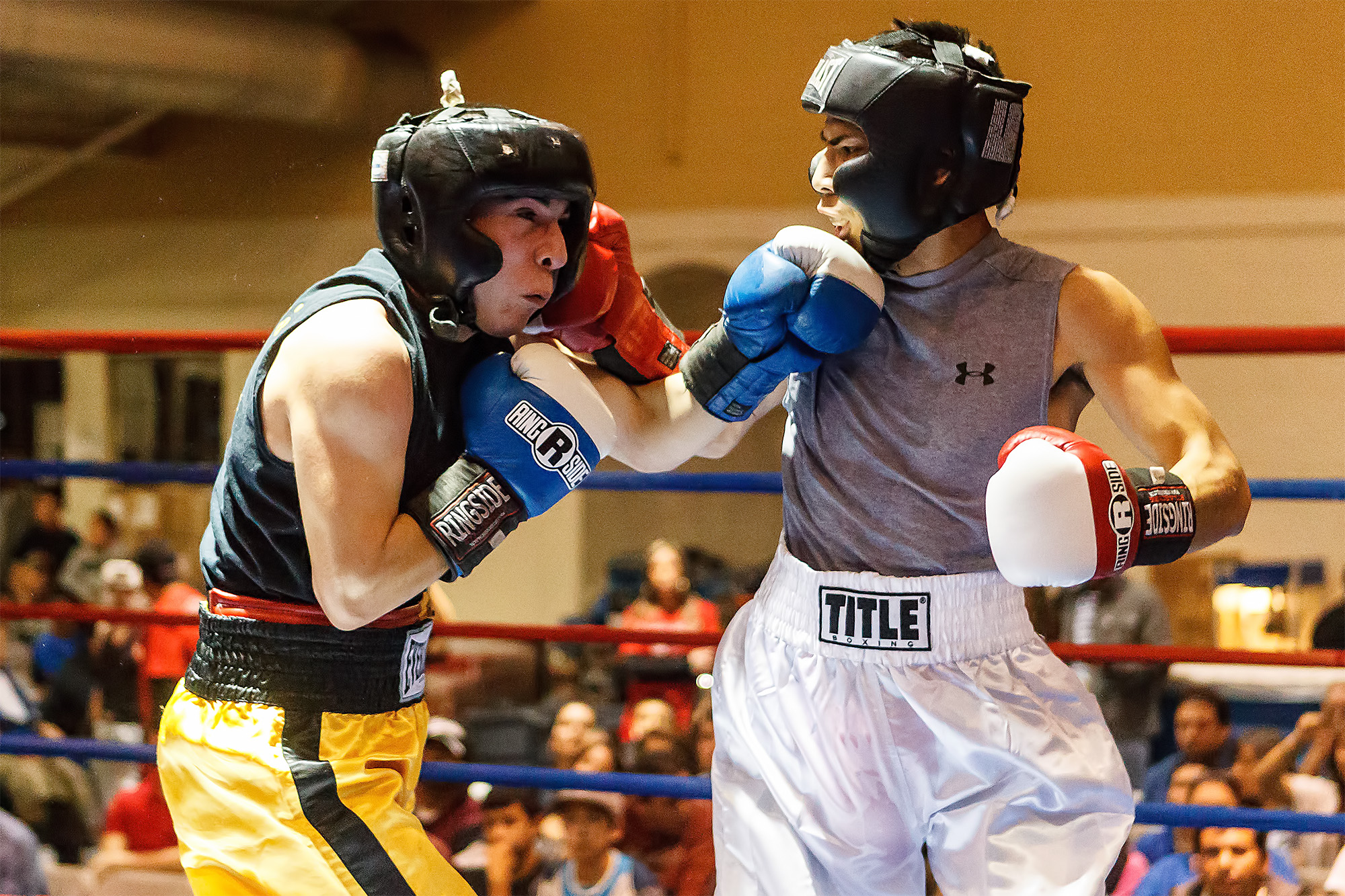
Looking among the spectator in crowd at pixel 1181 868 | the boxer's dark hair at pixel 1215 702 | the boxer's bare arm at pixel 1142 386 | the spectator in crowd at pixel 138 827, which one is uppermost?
the boxer's bare arm at pixel 1142 386

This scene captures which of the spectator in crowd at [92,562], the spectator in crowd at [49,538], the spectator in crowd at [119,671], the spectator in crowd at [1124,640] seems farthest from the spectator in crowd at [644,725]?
the spectator in crowd at [49,538]

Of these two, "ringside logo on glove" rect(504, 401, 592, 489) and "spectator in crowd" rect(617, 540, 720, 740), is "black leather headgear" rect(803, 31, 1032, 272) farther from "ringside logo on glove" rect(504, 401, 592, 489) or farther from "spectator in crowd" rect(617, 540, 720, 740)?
"spectator in crowd" rect(617, 540, 720, 740)

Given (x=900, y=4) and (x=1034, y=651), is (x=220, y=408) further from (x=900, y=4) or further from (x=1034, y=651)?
(x=1034, y=651)

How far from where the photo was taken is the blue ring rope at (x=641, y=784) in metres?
1.69

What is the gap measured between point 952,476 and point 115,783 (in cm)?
394

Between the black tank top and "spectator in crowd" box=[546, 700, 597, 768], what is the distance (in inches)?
100

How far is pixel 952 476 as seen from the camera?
1.36 meters

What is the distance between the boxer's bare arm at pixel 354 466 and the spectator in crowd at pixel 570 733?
2.64 meters

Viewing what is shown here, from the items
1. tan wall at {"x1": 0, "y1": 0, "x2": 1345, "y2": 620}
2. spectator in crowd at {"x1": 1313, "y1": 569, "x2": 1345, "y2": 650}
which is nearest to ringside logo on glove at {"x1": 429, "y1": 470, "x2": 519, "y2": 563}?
tan wall at {"x1": 0, "y1": 0, "x2": 1345, "y2": 620}

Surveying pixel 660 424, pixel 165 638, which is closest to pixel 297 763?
pixel 660 424

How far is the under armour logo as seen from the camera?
1347 millimetres

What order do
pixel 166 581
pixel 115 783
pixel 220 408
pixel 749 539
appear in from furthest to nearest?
pixel 220 408, pixel 749 539, pixel 166 581, pixel 115 783

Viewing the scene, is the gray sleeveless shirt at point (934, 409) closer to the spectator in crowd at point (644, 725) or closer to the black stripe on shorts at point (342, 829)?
the black stripe on shorts at point (342, 829)

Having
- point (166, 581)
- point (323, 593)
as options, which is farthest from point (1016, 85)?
point (166, 581)
